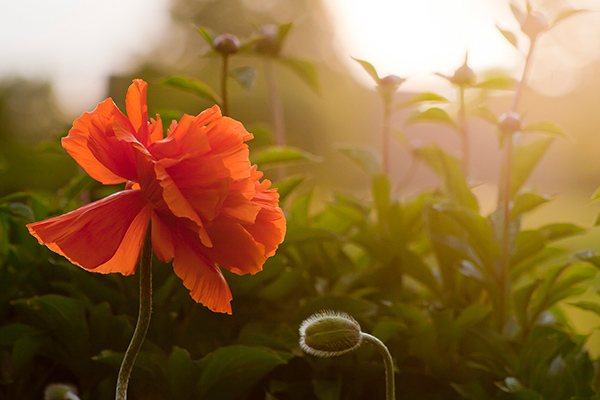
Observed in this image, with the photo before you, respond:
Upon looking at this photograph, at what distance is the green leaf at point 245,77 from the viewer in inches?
28.2

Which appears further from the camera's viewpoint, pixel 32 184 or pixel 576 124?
pixel 576 124

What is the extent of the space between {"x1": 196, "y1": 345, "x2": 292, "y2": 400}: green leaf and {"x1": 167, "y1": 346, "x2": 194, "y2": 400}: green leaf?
0.04 ft

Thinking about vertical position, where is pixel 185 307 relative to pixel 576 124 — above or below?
above

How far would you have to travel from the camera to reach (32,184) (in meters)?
1.09

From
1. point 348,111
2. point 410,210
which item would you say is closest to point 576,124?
point 348,111

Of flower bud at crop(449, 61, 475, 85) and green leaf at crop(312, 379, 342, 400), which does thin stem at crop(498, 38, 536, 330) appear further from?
green leaf at crop(312, 379, 342, 400)

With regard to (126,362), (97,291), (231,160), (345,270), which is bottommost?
(345,270)

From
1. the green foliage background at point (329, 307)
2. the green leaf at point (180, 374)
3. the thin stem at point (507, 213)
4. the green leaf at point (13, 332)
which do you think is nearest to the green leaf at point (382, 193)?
the green foliage background at point (329, 307)

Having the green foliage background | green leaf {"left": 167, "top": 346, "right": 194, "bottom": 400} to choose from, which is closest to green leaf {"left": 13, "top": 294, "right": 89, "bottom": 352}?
the green foliage background

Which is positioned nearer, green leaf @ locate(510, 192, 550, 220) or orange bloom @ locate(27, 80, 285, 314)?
orange bloom @ locate(27, 80, 285, 314)

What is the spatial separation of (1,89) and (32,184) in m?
0.75

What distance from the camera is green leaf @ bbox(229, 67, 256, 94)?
28.2 inches

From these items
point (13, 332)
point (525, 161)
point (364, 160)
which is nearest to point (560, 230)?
point (525, 161)

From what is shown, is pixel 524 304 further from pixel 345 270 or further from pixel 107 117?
pixel 107 117
